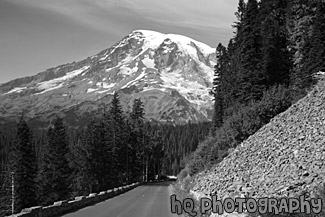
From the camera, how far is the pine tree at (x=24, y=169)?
52.8 meters

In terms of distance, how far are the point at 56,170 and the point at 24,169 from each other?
4691 millimetres

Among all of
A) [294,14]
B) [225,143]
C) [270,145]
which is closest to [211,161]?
[225,143]

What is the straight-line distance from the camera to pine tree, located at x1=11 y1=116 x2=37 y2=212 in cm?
5284

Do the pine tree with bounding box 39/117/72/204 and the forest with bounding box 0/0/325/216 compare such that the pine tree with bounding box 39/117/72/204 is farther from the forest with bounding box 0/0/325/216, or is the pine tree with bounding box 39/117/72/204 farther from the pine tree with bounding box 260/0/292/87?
the pine tree with bounding box 260/0/292/87

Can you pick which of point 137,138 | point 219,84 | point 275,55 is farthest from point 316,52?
point 137,138

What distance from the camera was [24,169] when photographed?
2138 inches

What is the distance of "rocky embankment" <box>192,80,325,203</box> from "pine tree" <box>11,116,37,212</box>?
112ft

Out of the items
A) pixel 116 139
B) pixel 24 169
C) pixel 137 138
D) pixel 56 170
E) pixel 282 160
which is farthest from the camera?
pixel 137 138

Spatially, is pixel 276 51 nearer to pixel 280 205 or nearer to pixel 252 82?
pixel 252 82

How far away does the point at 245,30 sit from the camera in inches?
1823

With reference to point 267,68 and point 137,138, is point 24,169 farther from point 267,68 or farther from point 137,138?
point 267,68

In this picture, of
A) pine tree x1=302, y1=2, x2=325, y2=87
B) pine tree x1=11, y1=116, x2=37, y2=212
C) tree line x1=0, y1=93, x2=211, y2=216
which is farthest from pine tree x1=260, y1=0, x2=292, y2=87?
pine tree x1=11, y1=116, x2=37, y2=212

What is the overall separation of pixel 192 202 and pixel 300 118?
729 cm

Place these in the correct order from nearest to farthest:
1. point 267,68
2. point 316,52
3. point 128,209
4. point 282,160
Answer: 1. point 282,160
2. point 128,209
3. point 316,52
4. point 267,68
